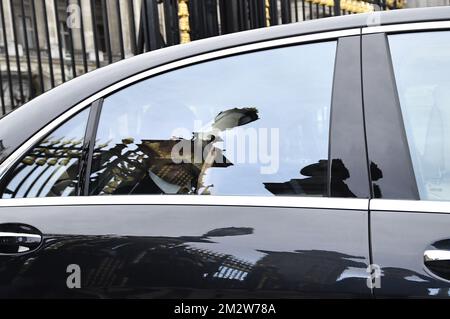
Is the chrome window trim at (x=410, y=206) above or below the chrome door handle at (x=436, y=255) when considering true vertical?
above

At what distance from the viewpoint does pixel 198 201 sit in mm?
1403

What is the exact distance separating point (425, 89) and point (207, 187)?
65cm

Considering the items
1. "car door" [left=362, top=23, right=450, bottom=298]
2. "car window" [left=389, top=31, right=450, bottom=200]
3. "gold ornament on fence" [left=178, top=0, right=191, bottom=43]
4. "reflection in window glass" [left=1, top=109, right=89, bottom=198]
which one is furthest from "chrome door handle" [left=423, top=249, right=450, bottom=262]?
"gold ornament on fence" [left=178, top=0, right=191, bottom=43]

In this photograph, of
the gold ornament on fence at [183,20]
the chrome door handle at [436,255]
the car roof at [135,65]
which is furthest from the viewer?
the gold ornament on fence at [183,20]

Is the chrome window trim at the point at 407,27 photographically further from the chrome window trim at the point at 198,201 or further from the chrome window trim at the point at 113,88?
the chrome window trim at the point at 198,201

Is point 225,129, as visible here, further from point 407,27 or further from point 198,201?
point 407,27

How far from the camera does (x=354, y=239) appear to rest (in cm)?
125


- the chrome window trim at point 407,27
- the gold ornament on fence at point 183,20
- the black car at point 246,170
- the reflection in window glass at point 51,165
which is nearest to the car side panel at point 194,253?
the black car at point 246,170

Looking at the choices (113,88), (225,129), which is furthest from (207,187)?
(113,88)

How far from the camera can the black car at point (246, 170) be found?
4.13 ft

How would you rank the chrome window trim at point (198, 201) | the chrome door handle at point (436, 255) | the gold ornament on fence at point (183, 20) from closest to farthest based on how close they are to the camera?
the chrome door handle at point (436, 255)
the chrome window trim at point (198, 201)
the gold ornament on fence at point (183, 20)

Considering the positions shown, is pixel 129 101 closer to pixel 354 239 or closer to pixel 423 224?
pixel 354 239
